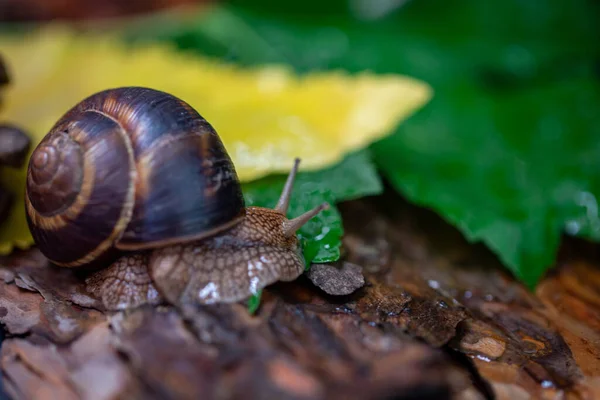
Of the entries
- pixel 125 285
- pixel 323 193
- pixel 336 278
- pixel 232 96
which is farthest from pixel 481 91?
pixel 125 285

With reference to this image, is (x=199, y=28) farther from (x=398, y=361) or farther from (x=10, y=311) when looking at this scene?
(x=398, y=361)

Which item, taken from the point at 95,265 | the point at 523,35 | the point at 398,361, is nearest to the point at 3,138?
the point at 95,265

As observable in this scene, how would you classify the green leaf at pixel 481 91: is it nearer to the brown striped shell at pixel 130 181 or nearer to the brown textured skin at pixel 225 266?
the brown textured skin at pixel 225 266

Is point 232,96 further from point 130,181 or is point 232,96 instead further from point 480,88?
point 480,88

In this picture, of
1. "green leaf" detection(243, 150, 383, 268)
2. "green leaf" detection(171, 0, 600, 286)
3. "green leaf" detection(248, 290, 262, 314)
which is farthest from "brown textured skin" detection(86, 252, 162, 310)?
"green leaf" detection(171, 0, 600, 286)

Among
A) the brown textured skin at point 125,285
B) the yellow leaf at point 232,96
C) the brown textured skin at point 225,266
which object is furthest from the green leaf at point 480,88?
the brown textured skin at point 125,285

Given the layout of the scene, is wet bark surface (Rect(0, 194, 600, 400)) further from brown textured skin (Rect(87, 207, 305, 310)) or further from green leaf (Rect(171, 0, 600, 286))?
green leaf (Rect(171, 0, 600, 286))
